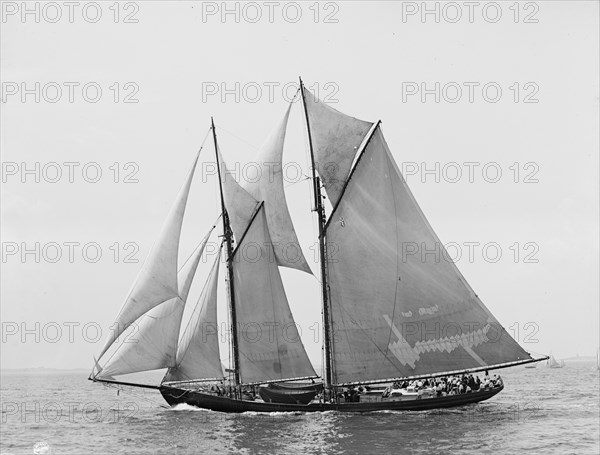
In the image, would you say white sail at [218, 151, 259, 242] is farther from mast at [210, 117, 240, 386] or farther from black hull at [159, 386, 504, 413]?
black hull at [159, 386, 504, 413]

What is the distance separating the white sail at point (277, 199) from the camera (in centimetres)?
5191

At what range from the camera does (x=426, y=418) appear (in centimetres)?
4909

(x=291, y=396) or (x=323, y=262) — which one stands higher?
(x=323, y=262)

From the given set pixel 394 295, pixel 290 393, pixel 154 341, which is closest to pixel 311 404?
pixel 290 393

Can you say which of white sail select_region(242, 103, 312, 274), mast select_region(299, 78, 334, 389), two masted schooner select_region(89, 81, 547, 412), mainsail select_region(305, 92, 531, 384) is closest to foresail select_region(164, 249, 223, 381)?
two masted schooner select_region(89, 81, 547, 412)

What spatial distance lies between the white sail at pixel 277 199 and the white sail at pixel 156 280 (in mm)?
4980

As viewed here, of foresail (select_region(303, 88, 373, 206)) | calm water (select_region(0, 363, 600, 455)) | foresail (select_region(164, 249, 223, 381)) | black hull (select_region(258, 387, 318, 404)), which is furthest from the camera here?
foresail (select_region(164, 249, 223, 381))

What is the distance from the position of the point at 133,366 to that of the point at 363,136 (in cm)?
1820

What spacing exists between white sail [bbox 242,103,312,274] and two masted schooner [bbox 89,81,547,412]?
0.07 meters

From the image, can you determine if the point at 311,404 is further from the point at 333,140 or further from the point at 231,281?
the point at 333,140

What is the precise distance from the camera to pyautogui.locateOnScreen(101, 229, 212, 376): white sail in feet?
168

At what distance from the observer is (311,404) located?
51406 mm

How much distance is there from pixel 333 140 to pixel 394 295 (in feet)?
30.7

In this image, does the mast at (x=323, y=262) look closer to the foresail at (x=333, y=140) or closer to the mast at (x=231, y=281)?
the foresail at (x=333, y=140)
